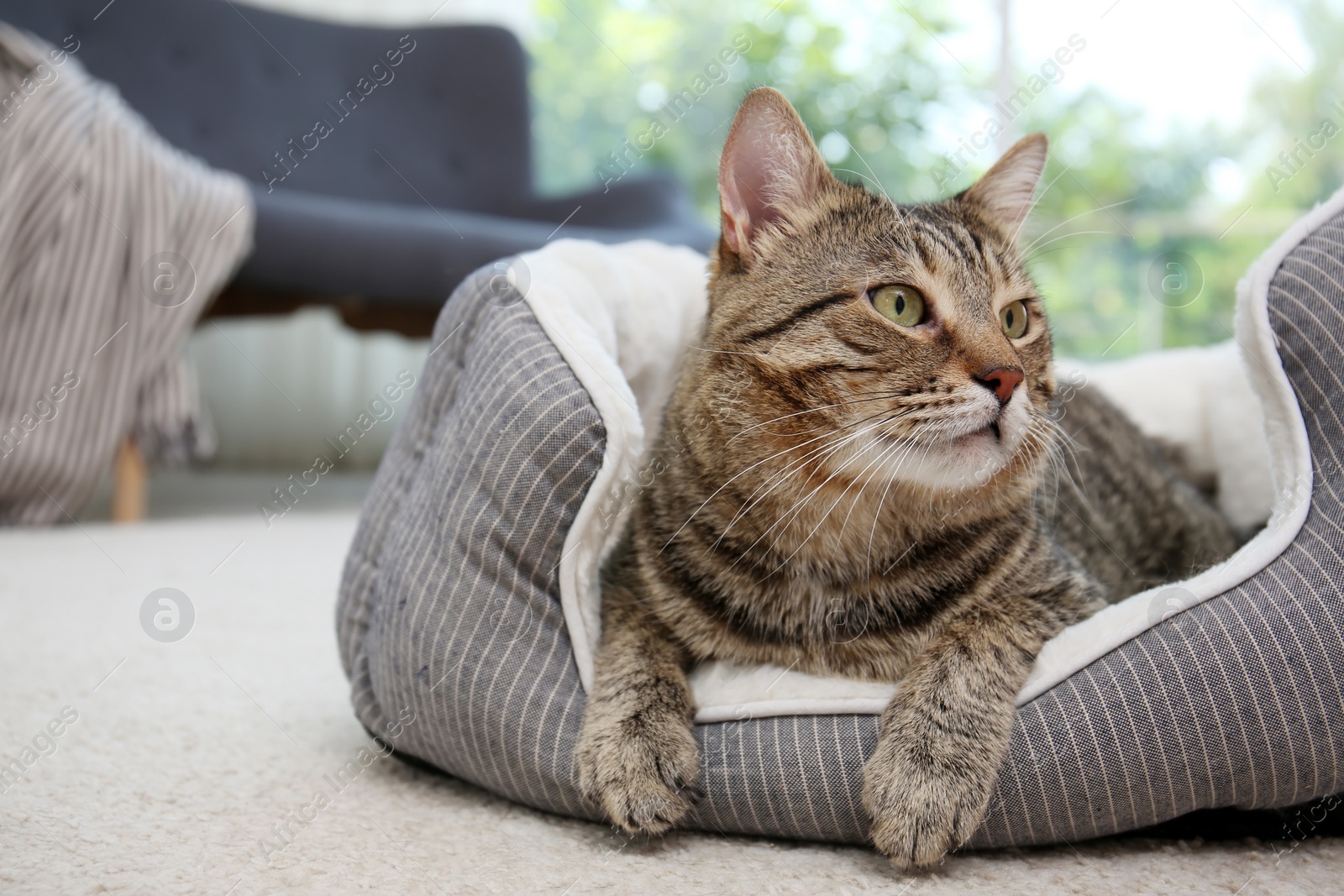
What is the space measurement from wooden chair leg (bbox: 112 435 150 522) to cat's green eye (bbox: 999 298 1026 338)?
2384mm

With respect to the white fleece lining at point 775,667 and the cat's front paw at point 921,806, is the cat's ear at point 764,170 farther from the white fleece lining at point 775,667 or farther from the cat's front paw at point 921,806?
the cat's front paw at point 921,806

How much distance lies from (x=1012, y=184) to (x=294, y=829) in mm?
1084

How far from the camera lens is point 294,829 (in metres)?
0.94

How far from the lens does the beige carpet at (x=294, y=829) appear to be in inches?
32.7

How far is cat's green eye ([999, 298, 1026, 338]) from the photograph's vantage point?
1.07 m

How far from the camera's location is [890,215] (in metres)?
1.06

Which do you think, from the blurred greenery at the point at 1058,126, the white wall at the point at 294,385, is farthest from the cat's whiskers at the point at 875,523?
the white wall at the point at 294,385

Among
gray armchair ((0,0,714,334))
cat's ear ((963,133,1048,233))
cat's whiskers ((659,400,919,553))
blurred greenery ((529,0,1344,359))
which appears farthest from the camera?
blurred greenery ((529,0,1344,359))

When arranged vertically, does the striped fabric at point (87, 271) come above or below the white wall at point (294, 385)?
above

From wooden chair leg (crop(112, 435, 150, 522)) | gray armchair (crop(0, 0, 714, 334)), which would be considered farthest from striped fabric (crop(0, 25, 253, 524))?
gray armchair (crop(0, 0, 714, 334))

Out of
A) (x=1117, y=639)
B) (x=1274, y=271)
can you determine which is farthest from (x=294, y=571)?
(x=1274, y=271)

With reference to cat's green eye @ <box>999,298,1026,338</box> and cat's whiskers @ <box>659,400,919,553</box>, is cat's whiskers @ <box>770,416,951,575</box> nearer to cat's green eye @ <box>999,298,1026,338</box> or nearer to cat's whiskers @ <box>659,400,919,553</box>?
cat's whiskers @ <box>659,400,919,553</box>

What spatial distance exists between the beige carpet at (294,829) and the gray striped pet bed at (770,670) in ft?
0.13

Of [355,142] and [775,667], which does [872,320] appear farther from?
[355,142]
